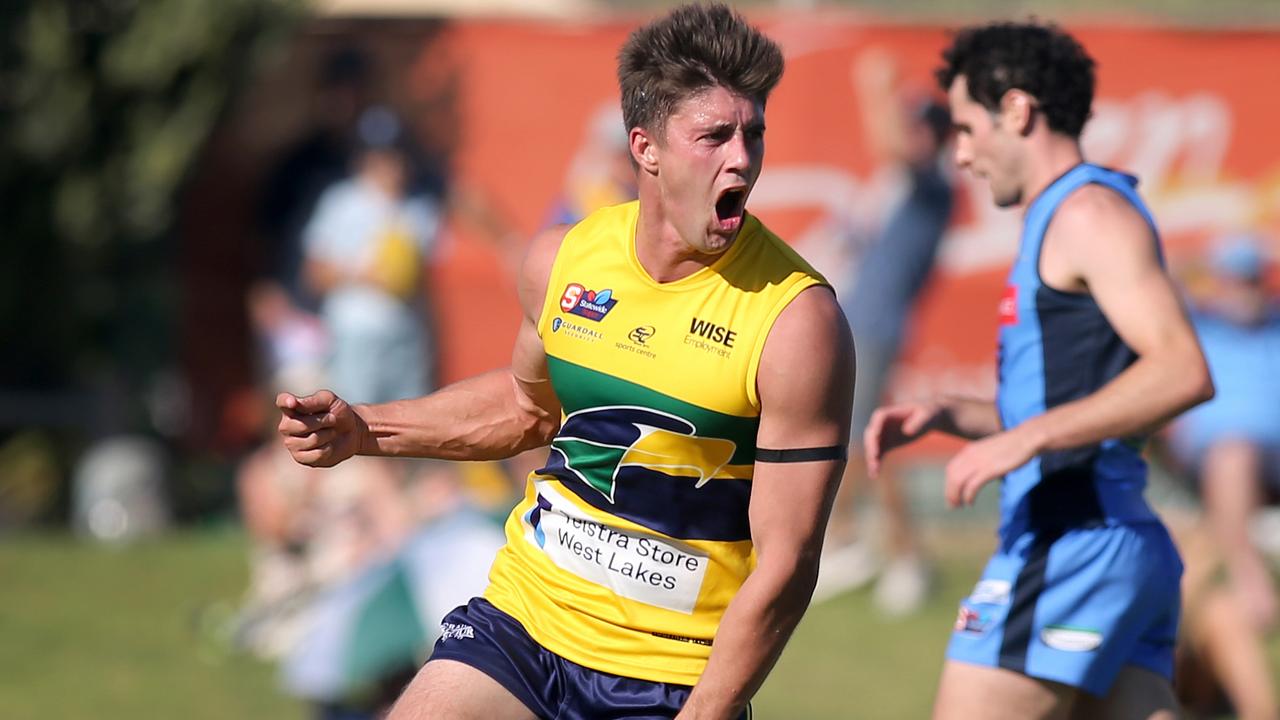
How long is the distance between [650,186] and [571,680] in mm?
1115

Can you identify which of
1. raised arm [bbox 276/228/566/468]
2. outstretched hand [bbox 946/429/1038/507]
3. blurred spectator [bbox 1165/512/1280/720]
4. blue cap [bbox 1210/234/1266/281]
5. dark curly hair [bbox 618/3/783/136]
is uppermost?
dark curly hair [bbox 618/3/783/136]

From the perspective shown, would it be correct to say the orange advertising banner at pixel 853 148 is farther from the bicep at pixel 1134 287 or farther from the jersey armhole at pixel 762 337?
the jersey armhole at pixel 762 337

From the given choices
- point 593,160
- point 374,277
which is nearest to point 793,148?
point 593,160

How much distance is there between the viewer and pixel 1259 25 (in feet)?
37.1

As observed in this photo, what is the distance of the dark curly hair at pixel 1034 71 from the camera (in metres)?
4.54

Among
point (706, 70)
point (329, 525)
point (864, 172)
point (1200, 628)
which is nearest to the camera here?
point (706, 70)

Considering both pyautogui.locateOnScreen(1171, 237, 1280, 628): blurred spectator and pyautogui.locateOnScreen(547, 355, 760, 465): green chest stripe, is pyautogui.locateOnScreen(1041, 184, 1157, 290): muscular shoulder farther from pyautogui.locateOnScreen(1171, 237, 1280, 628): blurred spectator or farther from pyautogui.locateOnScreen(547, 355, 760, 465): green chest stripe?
pyautogui.locateOnScreen(1171, 237, 1280, 628): blurred spectator

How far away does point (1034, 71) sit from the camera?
4.53m

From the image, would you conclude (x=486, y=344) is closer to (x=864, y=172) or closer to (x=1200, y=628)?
(x=864, y=172)

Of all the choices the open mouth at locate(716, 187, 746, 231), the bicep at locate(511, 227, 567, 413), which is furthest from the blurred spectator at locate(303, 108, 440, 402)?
the open mouth at locate(716, 187, 746, 231)

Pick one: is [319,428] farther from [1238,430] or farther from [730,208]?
[1238,430]

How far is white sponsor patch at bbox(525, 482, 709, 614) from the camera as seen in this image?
3.73m

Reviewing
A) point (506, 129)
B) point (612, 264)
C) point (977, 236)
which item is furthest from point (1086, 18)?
point (612, 264)

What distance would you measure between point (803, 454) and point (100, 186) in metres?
8.61
